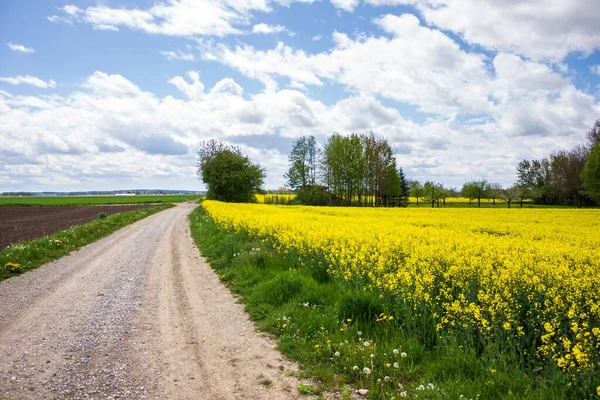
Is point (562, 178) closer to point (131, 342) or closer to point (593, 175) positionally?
point (593, 175)

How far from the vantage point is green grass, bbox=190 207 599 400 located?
4.12m

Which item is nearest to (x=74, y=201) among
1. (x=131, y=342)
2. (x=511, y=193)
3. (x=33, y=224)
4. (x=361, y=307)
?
(x=33, y=224)

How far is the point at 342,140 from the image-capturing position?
6222 centimetres

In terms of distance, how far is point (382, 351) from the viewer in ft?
17.3

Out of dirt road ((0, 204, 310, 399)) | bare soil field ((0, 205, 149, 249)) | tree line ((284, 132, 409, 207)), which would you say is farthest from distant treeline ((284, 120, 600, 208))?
dirt road ((0, 204, 310, 399))

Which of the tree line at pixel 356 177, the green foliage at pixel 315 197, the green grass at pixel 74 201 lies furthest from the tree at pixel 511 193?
the green grass at pixel 74 201

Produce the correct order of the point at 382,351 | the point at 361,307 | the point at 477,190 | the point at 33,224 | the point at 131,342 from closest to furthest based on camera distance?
1. the point at 382,351
2. the point at 131,342
3. the point at 361,307
4. the point at 33,224
5. the point at 477,190

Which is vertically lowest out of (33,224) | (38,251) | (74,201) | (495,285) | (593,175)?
(33,224)

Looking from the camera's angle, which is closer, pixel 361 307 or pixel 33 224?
pixel 361 307

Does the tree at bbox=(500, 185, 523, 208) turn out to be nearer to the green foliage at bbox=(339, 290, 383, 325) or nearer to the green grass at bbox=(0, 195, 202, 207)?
the green foliage at bbox=(339, 290, 383, 325)

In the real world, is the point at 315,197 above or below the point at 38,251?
above

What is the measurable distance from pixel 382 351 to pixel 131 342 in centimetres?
405

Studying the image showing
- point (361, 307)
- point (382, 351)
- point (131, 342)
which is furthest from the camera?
point (361, 307)

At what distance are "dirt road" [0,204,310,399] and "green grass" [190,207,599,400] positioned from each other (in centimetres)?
47
